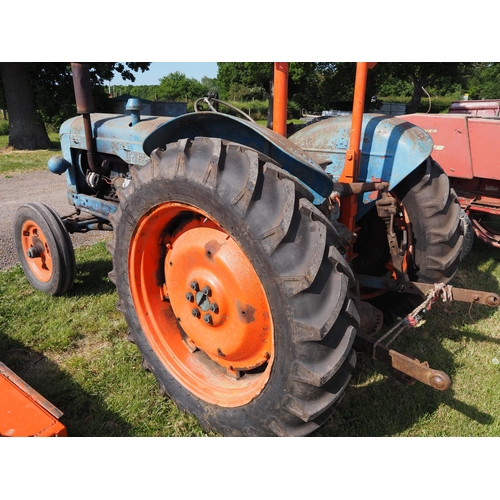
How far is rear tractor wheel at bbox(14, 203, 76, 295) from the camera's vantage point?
9.78 ft

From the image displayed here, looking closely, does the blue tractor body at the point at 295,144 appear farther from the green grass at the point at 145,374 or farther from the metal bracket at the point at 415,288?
the green grass at the point at 145,374

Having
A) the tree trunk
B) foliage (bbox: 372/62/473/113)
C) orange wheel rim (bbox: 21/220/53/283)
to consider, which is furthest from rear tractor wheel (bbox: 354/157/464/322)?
foliage (bbox: 372/62/473/113)

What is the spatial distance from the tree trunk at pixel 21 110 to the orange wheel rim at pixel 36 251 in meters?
11.1

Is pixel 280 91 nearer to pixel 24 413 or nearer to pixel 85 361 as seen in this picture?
pixel 24 413

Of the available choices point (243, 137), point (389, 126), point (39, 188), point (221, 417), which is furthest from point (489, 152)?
point (39, 188)

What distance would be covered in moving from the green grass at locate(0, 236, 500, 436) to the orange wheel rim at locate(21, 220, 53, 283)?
0.54 feet

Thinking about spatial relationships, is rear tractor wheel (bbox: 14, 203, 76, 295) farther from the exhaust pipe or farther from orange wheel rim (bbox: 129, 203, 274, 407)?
orange wheel rim (bbox: 129, 203, 274, 407)

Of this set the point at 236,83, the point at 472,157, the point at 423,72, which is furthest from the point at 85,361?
the point at 236,83

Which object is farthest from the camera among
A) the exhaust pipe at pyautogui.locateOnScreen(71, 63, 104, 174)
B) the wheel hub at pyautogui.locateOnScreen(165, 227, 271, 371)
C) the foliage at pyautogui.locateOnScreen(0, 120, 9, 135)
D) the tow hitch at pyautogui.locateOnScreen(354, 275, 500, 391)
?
the foliage at pyautogui.locateOnScreen(0, 120, 9, 135)

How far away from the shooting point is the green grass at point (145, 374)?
1.99 m

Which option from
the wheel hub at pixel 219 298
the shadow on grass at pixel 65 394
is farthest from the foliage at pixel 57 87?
the wheel hub at pixel 219 298

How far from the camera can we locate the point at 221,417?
174cm

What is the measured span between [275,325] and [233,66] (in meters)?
32.3

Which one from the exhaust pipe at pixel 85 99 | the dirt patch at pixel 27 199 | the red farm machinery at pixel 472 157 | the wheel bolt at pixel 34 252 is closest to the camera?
the exhaust pipe at pixel 85 99
